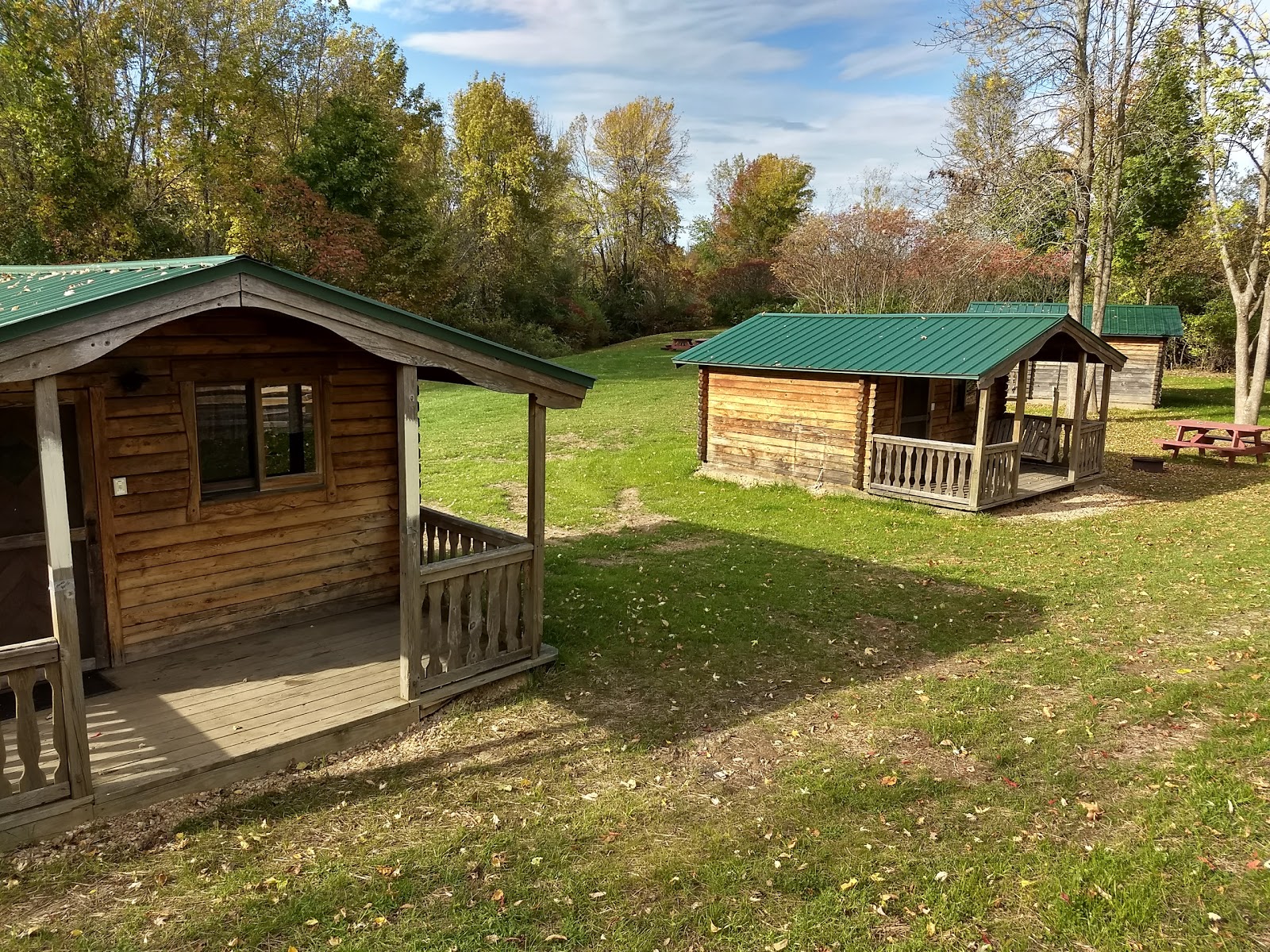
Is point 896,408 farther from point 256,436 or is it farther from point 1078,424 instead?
point 256,436

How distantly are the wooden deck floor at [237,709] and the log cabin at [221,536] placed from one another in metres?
0.02

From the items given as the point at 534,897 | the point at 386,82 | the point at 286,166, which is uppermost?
the point at 386,82

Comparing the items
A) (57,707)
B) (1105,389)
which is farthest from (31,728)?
(1105,389)

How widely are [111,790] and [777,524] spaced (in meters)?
10.4

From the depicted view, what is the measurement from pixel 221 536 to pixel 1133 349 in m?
28.3

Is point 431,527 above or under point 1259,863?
above

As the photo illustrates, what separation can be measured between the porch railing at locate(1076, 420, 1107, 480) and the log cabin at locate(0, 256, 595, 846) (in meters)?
12.9

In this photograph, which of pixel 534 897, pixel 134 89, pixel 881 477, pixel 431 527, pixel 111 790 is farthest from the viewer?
pixel 134 89

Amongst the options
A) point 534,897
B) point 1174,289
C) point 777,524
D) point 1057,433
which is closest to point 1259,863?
point 534,897

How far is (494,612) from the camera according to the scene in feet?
23.8

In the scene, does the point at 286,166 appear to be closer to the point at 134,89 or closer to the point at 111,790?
the point at 134,89

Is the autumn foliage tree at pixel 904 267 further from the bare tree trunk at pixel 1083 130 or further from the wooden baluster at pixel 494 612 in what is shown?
the wooden baluster at pixel 494 612

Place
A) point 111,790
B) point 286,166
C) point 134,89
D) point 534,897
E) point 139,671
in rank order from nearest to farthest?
point 534,897 → point 111,790 → point 139,671 → point 134,89 → point 286,166

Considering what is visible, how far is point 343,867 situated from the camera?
502 cm
